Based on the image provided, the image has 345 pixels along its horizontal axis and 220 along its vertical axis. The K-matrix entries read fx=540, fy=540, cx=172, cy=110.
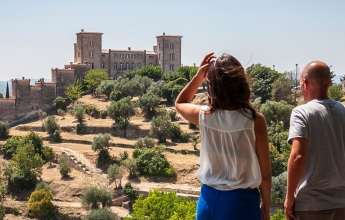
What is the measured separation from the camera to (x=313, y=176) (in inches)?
185

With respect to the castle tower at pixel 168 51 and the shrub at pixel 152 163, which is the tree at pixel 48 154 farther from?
the castle tower at pixel 168 51

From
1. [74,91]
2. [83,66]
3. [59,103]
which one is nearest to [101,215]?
[59,103]

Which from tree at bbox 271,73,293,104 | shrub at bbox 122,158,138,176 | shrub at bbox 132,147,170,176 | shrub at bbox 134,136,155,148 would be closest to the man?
shrub at bbox 132,147,170,176

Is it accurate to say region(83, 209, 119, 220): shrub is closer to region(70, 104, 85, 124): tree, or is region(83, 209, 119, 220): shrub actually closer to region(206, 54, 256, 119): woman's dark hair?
region(70, 104, 85, 124): tree

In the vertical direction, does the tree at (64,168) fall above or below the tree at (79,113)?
below

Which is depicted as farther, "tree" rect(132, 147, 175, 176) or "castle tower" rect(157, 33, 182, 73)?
"castle tower" rect(157, 33, 182, 73)

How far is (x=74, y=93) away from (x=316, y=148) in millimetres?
48861

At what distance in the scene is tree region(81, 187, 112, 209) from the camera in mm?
29922

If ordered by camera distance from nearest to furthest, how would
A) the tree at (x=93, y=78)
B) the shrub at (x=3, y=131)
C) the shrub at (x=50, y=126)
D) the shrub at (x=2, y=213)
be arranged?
the shrub at (x=2, y=213)
the shrub at (x=50, y=126)
the shrub at (x=3, y=131)
the tree at (x=93, y=78)

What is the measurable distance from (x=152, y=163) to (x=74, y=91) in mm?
20529

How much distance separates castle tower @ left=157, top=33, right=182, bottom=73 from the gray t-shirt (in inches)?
2404


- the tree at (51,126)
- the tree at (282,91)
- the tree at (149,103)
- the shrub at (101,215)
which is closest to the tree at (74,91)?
the tree at (149,103)

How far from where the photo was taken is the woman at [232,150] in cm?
422

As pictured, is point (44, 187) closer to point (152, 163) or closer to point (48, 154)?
point (48, 154)
